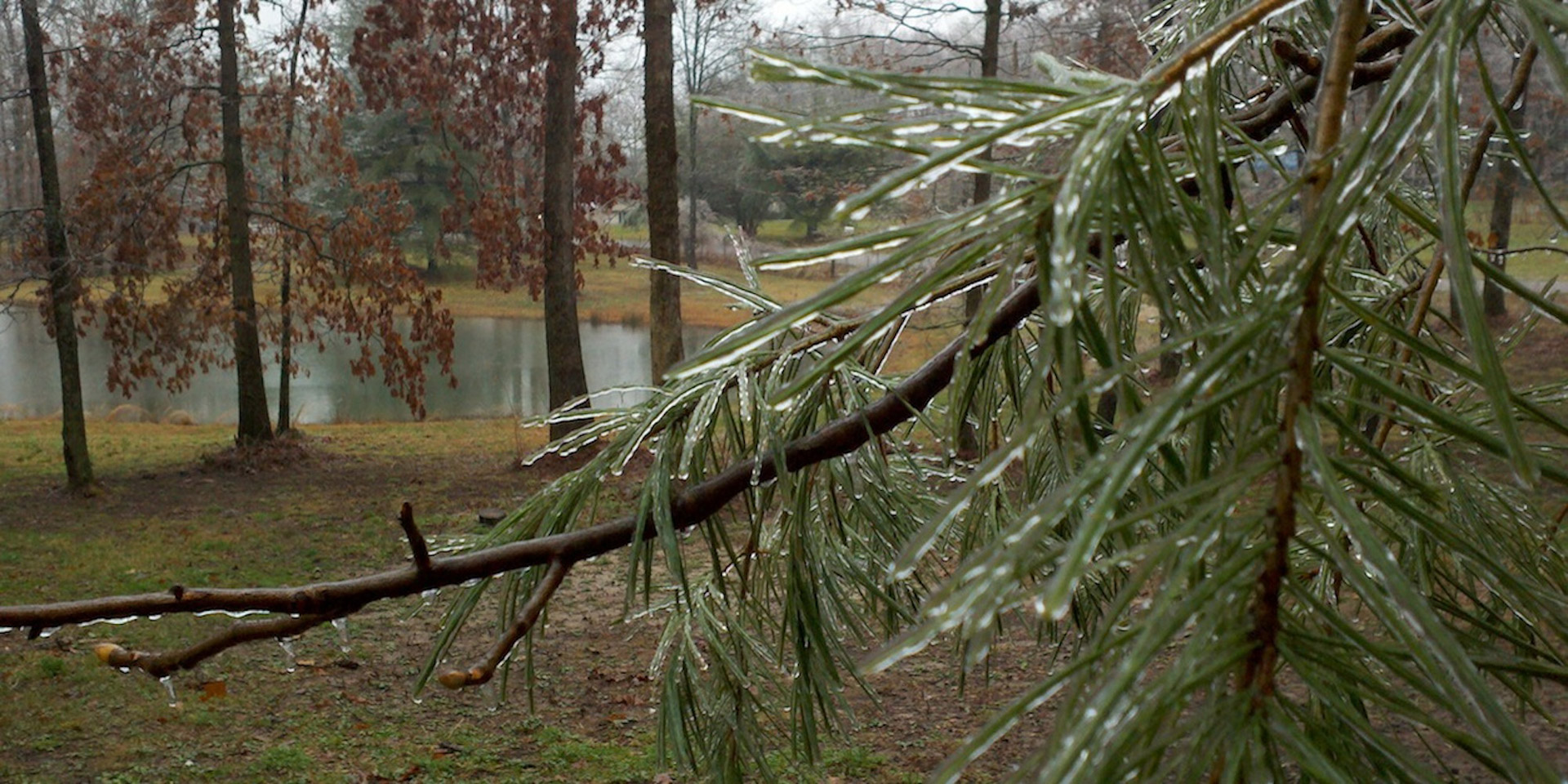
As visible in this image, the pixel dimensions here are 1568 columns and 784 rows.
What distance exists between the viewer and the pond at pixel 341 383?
15.2 meters

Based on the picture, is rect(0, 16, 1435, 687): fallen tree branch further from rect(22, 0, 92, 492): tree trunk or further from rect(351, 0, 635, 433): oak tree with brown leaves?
rect(351, 0, 635, 433): oak tree with brown leaves

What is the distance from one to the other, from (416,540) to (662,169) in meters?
8.03

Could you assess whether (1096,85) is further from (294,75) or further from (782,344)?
(294,75)

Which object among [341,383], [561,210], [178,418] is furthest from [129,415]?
[561,210]

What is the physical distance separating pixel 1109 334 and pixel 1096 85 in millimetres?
133

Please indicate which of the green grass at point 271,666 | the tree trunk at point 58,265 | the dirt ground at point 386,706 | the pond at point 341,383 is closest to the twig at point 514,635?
the green grass at point 271,666

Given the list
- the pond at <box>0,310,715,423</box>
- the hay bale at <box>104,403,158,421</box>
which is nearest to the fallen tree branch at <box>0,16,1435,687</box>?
the pond at <box>0,310,715,423</box>

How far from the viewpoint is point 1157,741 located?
488 millimetres

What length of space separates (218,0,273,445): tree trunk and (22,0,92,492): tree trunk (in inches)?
45.0

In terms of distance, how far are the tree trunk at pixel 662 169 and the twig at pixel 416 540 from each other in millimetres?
7451

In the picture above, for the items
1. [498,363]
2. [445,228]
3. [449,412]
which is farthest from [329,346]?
[445,228]

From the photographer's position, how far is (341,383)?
17.5m

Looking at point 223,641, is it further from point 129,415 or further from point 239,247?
point 129,415

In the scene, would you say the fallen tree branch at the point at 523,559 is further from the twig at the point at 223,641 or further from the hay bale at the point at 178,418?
the hay bale at the point at 178,418
